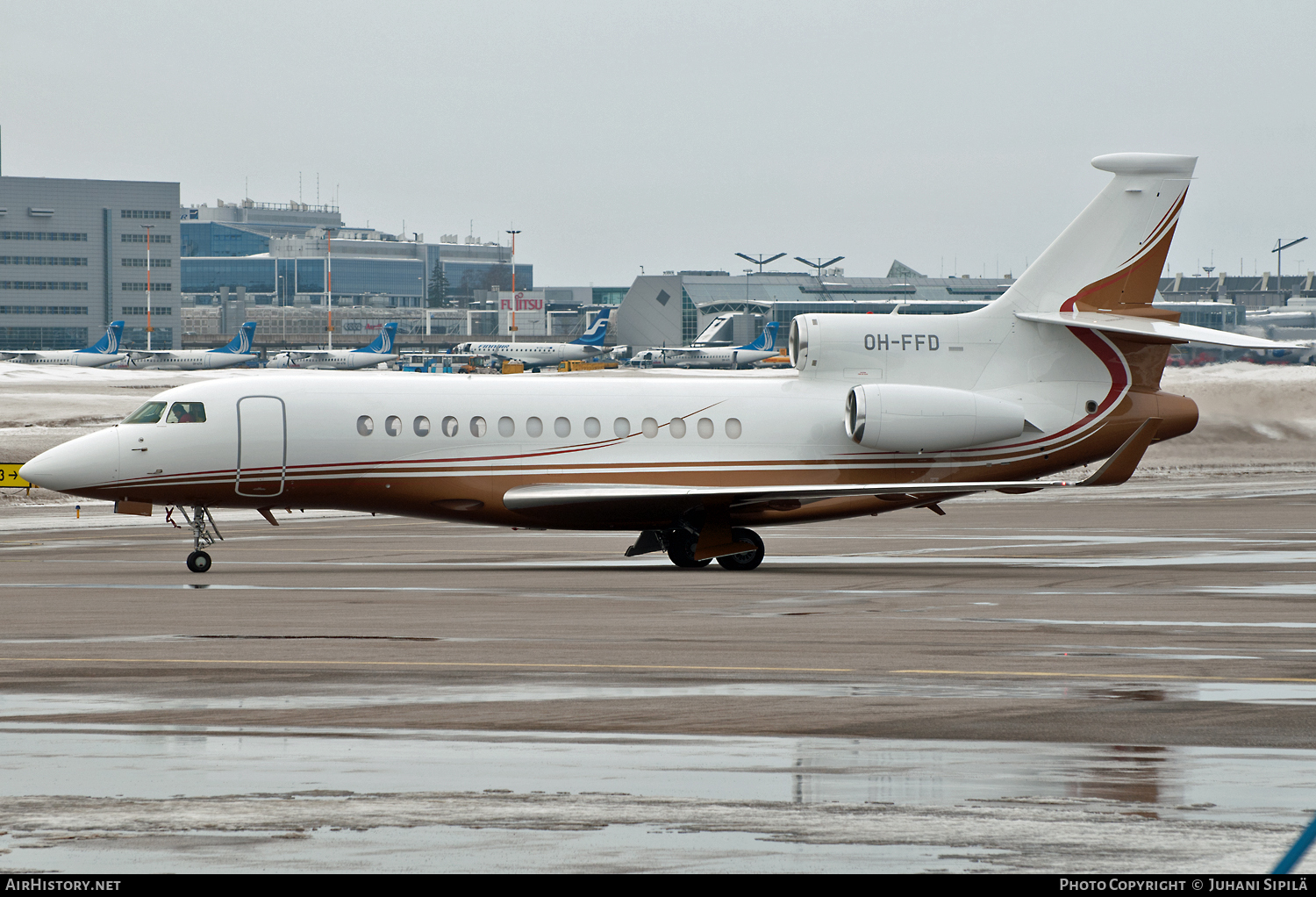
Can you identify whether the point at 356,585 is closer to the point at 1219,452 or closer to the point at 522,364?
the point at 1219,452

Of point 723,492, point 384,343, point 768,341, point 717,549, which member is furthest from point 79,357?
point 723,492

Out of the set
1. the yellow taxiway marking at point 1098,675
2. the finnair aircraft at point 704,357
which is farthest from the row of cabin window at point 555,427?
the finnair aircraft at point 704,357

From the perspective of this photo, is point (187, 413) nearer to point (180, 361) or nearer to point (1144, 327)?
point (1144, 327)

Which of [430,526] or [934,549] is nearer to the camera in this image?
[934,549]

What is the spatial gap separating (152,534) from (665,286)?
15738cm

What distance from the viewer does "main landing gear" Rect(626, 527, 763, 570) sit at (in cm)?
2617

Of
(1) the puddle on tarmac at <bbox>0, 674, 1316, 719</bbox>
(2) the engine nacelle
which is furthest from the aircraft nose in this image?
(1) the puddle on tarmac at <bbox>0, 674, 1316, 719</bbox>

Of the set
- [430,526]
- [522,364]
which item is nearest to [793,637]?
[430,526]

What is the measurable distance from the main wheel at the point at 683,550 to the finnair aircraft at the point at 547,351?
123223 millimetres

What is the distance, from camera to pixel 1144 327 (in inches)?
1065

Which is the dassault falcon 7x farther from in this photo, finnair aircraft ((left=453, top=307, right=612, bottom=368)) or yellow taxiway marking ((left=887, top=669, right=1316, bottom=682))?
finnair aircraft ((left=453, top=307, right=612, bottom=368))

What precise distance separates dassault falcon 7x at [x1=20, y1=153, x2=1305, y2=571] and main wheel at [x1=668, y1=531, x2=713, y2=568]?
65mm
